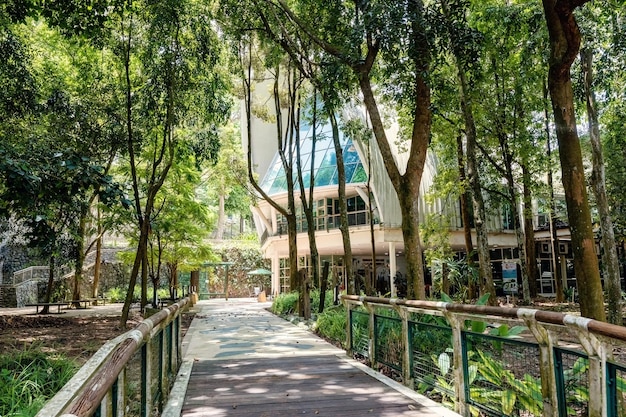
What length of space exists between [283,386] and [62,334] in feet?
26.8

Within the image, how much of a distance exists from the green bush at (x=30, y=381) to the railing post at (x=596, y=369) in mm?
3611

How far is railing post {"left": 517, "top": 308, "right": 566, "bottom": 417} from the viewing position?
3.09m

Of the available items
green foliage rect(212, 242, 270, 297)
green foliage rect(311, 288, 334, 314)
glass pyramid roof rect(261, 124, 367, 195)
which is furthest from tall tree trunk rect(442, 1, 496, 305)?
green foliage rect(212, 242, 270, 297)

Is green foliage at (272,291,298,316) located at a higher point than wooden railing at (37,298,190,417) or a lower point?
lower

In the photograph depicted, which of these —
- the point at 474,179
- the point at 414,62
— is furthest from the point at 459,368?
the point at 474,179

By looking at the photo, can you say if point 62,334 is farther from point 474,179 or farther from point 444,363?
point 474,179

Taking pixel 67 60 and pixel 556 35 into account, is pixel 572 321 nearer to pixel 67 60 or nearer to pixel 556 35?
pixel 556 35

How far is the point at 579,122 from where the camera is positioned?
16.8m

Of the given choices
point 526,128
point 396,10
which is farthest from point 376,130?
point 526,128

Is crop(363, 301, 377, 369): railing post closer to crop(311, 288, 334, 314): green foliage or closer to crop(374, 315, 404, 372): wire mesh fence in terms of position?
crop(374, 315, 404, 372): wire mesh fence

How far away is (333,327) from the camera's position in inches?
376

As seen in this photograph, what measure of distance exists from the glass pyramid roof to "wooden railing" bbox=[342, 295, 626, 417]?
56.0ft

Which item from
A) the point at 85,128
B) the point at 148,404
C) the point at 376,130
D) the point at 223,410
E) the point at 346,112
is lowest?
the point at 223,410

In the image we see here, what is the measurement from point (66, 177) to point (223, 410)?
11.0 feet
